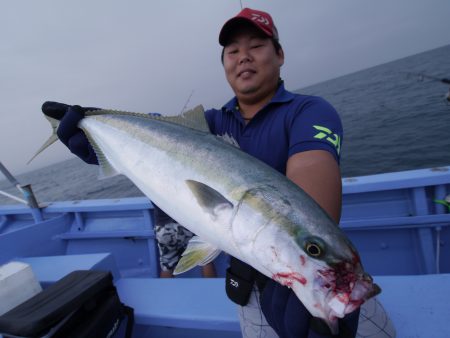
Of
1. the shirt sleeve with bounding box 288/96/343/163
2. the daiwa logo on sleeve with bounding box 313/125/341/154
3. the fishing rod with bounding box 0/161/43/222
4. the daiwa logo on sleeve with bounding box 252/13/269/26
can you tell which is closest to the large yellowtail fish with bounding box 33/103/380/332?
the shirt sleeve with bounding box 288/96/343/163

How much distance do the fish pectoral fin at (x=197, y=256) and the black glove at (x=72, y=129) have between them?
2.09 metres

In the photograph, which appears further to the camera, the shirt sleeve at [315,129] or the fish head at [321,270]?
the shirt sleeve at [315,129]

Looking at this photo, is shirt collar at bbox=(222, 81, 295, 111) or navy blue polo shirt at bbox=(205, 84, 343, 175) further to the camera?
shirt collar at bbox=(222, 81, 295, 111)

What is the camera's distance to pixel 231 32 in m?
2.33

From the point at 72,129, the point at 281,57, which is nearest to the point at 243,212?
the point at 281,57

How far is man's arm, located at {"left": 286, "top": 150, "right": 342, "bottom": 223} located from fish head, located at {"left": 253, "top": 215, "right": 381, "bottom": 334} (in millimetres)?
270

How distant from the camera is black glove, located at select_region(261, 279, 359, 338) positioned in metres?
1.28

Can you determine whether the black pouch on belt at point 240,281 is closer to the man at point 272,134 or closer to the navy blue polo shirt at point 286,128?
the man at point 272,134

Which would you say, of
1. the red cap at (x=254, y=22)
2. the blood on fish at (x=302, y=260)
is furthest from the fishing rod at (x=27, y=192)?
the blood on fish at (x=302, y=260)

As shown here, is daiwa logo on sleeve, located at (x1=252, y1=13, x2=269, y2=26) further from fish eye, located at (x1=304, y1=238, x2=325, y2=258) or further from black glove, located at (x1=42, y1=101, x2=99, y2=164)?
black glove, located at (x1=42, y1=101, x2=99, y2=164)

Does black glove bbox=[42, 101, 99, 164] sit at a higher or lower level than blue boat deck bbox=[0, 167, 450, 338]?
higher

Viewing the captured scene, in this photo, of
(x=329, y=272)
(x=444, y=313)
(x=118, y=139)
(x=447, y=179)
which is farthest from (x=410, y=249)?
(x=118, y=139)

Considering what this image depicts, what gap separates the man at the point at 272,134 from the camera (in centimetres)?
155

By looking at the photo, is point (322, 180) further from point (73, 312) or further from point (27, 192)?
point (27, 192)
